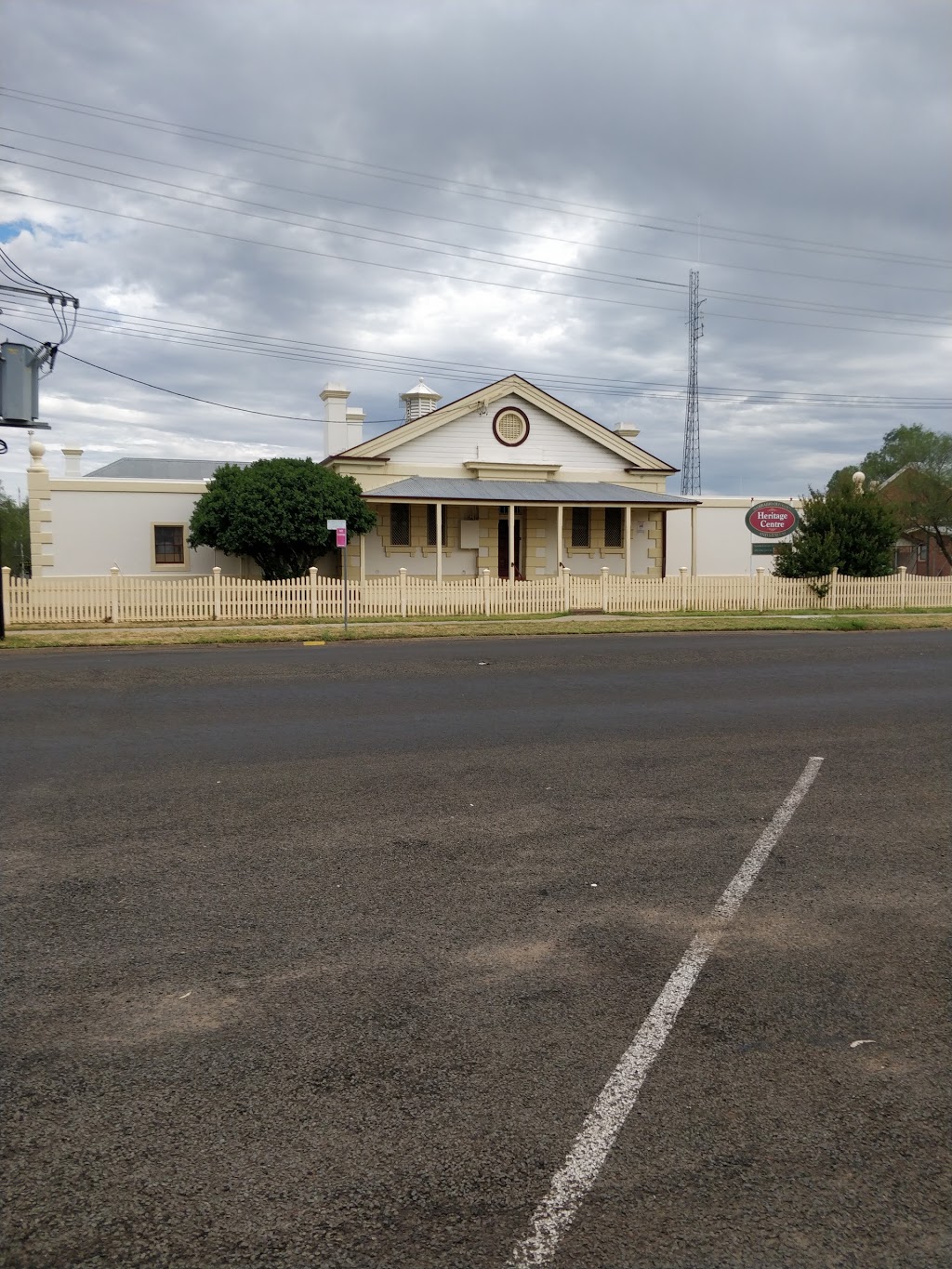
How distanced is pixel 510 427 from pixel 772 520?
32.9 ft

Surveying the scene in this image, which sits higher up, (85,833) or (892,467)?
(892,467)

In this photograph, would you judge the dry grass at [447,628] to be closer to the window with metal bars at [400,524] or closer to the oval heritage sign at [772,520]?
the window with metal bars at [400,524]

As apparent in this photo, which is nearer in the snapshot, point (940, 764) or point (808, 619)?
point (940, 764)

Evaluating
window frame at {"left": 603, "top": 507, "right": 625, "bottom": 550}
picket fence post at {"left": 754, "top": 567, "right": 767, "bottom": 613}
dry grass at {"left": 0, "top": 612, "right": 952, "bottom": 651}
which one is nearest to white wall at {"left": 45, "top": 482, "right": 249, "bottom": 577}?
dry grass at {"left": 0, "top": 612, "right": 952, "bottom": 651}

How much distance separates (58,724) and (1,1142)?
8408 mm

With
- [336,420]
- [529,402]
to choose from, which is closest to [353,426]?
[336,420]

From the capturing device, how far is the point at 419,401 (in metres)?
37.8

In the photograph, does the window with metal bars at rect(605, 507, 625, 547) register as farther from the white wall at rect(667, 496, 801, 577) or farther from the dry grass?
the dry grass

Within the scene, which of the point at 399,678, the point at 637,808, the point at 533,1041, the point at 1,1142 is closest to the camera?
the point at 1,1142

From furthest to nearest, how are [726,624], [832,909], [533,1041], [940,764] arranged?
[726,624]
[940,764]
[832,909]
[533,1041]

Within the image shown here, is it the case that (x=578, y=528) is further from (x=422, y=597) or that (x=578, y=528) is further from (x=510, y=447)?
(x=422, y=597)

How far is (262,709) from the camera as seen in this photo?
39.6 feet

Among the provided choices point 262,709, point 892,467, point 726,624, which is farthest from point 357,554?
point 892,467

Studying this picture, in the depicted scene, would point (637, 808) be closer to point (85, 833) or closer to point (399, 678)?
point (85, 833)
